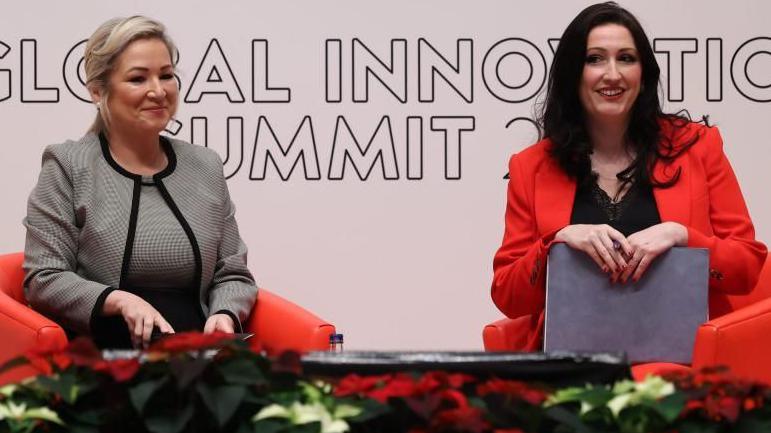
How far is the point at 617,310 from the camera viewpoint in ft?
10.7

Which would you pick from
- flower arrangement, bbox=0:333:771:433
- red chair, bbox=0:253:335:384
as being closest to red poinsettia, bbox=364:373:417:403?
flower arrangement, bbox=0:333:771:433

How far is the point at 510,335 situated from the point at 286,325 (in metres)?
0.63

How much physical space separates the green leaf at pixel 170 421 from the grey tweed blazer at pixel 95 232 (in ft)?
5.89

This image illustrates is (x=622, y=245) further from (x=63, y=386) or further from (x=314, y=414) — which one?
(x=63, y=386)

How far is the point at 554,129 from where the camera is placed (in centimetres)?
366

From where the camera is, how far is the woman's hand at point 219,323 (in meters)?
3.42

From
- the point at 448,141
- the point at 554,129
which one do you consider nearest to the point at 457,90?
the point at 448,141

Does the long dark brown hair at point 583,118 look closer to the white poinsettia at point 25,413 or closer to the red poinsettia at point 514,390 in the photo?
the red poinsettia at point 514,390

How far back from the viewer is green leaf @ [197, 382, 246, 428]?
63.7 inches

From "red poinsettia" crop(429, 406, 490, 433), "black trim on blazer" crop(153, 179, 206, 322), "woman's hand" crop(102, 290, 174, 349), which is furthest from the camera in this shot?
"black trim on blazer" crop(153, 179, 206, 322)

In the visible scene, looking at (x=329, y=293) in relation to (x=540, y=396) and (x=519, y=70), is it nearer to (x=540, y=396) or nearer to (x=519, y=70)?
(x=519, y=70)

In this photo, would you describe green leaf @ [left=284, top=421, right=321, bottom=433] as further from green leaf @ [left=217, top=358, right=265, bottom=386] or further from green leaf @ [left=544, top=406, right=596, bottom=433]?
green leaf @ [left=544, top=406, right=596, bottom=433]

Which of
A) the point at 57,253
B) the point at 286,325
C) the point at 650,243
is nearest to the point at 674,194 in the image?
the point at 650,243

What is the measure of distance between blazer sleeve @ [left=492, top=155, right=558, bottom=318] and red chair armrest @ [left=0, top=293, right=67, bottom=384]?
46.5 inches
